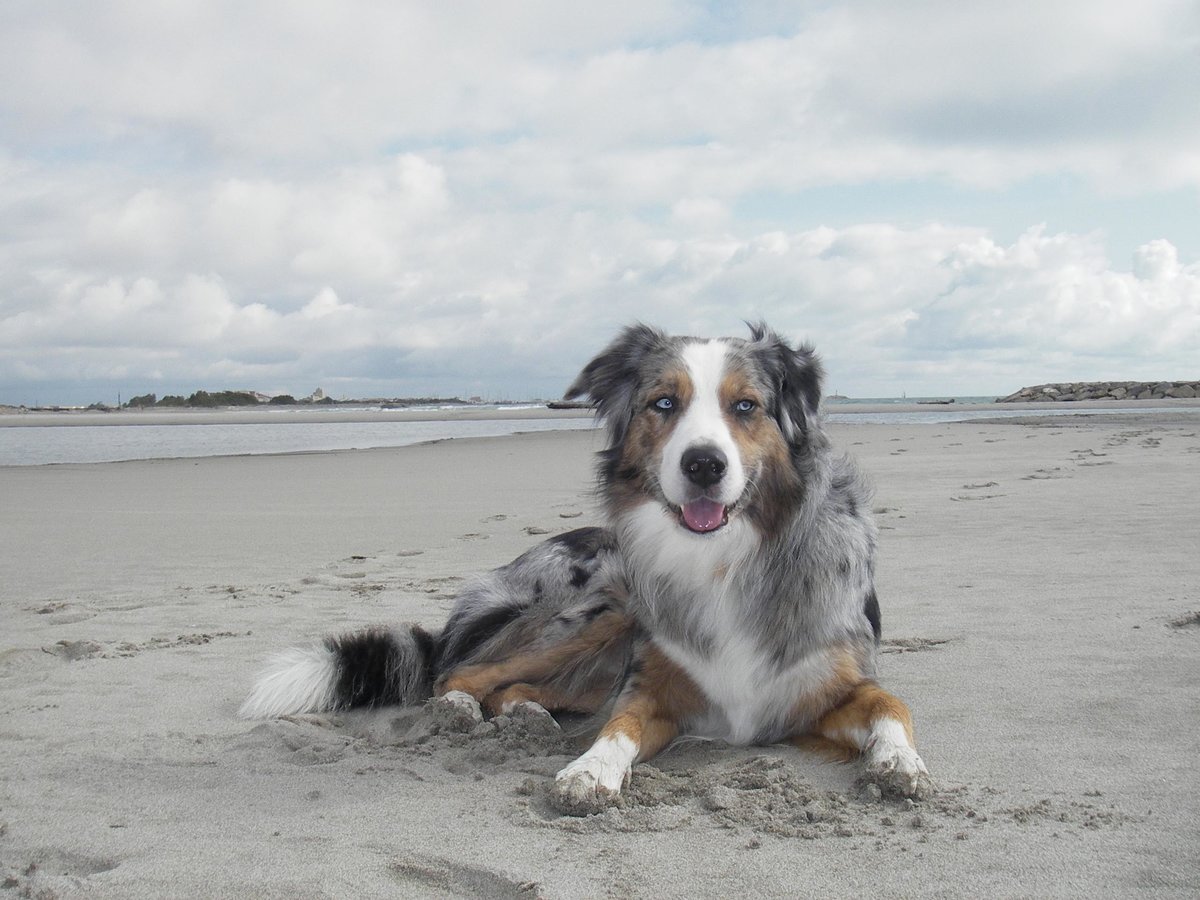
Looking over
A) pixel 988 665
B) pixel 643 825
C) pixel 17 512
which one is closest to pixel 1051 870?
pixel 643 825

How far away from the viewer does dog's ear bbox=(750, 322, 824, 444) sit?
13.1ft

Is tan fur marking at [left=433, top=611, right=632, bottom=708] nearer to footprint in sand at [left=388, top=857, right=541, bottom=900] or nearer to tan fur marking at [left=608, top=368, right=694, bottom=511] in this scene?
tan fur marking at [left=608, top=368, right=694, bottom=511]

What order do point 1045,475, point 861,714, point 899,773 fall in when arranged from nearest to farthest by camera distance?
point 899,773 → point 861,714 → point 1045,475

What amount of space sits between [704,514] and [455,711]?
1256mm

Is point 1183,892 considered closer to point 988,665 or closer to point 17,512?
point 988,665

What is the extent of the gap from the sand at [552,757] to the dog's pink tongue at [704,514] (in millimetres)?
803

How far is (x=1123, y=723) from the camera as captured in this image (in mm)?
3404

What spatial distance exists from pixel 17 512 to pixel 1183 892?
11209 mm

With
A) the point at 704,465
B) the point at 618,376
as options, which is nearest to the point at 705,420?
the point at 704,465

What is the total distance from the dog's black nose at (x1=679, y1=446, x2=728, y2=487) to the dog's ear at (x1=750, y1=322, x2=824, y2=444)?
1.83ft

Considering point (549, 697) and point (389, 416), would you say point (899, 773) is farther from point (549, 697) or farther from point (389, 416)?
point (389, 416)

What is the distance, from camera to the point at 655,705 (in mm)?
3652

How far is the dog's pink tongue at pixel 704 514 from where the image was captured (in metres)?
3.63

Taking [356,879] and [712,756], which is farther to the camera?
[712,756]
